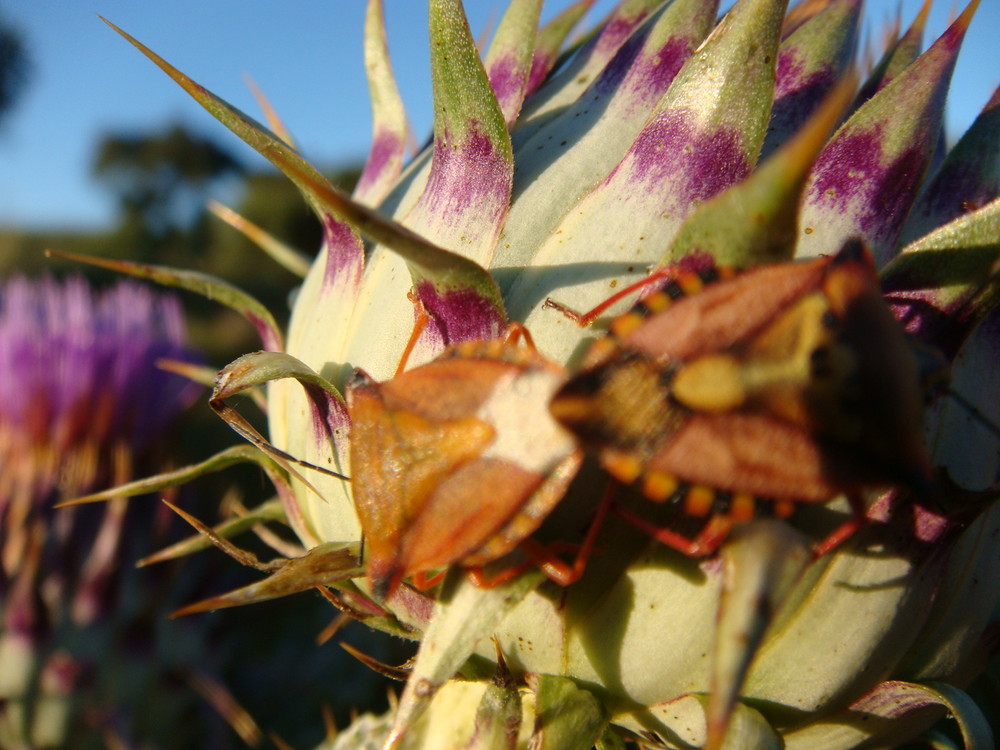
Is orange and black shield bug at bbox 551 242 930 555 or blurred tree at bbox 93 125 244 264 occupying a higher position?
blurred tree at bbox 93 125 244 264

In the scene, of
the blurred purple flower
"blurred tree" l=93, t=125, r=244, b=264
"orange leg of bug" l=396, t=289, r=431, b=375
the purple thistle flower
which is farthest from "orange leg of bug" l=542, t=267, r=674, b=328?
"blurred tree" l=93, t=125, r=244, b=264

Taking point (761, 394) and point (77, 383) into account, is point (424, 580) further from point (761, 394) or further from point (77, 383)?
point (77, 383)

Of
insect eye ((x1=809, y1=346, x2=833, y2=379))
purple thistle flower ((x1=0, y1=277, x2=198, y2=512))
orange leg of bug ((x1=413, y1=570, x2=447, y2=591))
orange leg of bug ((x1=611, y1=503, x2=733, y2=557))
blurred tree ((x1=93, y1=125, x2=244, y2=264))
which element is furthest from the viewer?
blurred tree ((x1=93, y1=125, x2=244, y2=264))

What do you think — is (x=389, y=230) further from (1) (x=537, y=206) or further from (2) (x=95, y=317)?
(2) (x=95, y=317)

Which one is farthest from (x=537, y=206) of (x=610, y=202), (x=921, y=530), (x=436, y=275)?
(x=921, y=530)

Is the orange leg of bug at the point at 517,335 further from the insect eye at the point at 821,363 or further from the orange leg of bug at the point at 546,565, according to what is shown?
the insect eye at the point at 821,363

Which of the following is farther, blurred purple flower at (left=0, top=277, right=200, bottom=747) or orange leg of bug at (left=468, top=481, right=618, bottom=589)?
blurred purple flower at (left=0, top=277, right=200, bottom=747)

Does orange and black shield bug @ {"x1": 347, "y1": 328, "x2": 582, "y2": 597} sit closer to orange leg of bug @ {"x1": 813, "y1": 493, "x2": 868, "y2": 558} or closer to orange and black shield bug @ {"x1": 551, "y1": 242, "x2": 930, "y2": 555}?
orange and black shield bug @ {"x1": 551, "y1": 242, "x2": 930, "y2": 555}

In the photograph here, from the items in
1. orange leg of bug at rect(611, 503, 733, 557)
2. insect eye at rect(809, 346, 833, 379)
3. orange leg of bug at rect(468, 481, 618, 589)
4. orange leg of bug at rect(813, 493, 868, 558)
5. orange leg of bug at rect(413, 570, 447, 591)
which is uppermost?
insect eye at rect(809, 346, 833, 379)
